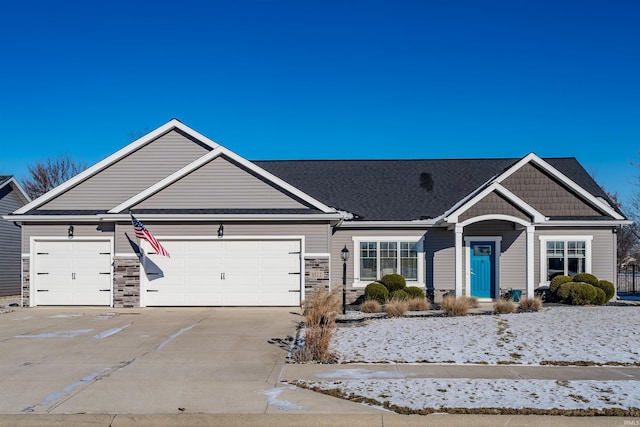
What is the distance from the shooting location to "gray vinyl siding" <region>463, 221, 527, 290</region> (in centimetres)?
2100

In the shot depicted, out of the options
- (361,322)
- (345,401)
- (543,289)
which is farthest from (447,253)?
(345,401)

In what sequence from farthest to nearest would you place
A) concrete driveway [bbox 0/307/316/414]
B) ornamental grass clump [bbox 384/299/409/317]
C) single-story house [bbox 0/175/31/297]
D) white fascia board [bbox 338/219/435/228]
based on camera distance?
single-story house [bbox 0/175/31/297] < white fascia board [bbox 338/219/435/228] < ornamental grass clump [bbox 384/299/409/317] < concrete driveway [bbox 0/307/316/414]

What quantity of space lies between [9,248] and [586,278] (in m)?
24.3

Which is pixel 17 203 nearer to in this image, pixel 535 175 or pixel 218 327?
pixel 218 327

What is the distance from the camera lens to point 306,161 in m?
25.8

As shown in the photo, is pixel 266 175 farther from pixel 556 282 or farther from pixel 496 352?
pixel 556 282

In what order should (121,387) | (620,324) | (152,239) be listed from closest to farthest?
(121,387) → (620,324) → (152,239)

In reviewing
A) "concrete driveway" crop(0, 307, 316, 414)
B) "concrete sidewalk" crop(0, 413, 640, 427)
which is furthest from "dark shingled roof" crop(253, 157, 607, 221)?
"concrete sidewalk" crop(0, 413, 640, 427)

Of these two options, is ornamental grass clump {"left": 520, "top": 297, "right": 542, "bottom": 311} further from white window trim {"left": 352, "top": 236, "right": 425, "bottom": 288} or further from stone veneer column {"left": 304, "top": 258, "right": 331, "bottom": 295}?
stone veneer column {"left": 304, "top": 258, "right": 331, "bottom": 295}

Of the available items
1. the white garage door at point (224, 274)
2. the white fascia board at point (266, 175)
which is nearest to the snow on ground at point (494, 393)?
the white garage door at point (224, 274)

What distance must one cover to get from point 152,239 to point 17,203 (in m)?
Result: 14.9

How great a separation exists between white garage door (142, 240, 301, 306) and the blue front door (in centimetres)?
652

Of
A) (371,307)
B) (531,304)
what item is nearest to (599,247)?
(531,304)

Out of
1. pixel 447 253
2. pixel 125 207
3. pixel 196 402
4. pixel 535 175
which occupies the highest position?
pixel 535 175
